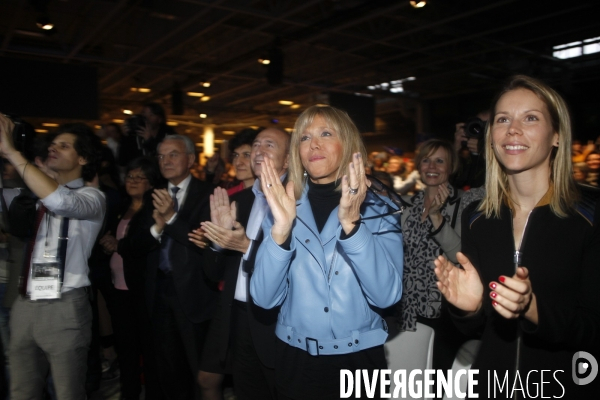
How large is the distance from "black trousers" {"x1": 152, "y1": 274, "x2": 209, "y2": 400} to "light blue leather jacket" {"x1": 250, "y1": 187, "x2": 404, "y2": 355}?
1189 millimetres

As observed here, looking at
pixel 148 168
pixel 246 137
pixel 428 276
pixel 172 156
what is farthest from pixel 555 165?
pixel 148 168

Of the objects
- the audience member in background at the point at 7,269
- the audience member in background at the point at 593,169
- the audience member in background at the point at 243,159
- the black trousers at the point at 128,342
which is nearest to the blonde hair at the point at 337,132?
the audience member in background at the point at 243,159

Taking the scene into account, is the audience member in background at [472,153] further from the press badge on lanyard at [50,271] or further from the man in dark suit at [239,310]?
the press badge on lanyard at [50,271]

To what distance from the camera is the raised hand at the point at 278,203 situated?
1.53m

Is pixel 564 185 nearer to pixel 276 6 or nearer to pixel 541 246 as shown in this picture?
pixel 541 246

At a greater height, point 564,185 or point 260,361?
point 564,185

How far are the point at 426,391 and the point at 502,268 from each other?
0.93 meters

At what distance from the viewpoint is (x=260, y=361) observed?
1.93 meters

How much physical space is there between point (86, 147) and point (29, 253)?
670 mm

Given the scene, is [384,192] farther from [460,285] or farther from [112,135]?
[112,135]

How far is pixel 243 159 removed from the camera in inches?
122

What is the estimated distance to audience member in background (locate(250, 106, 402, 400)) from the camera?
147cm

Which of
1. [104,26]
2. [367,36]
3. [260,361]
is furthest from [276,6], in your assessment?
[260,361]

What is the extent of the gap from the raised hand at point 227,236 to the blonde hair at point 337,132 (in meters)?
0.39
